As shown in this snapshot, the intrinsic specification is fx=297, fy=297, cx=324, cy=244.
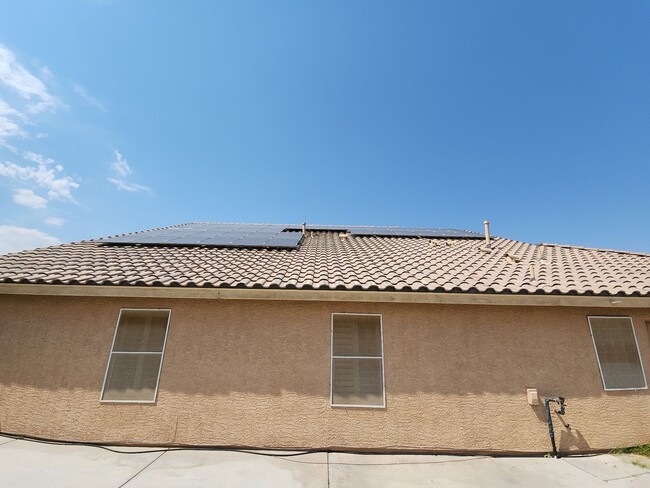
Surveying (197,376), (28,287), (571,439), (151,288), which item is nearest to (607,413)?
(571,439)

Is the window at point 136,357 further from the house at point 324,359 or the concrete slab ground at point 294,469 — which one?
the concrete slab ground at point 294,469

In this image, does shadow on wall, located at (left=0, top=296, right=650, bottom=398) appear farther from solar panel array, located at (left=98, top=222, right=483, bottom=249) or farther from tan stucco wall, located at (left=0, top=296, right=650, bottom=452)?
solar panel array, located at (left=98, top=222, right=483, bottom=249)

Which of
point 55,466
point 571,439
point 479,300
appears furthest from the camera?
point 479,300

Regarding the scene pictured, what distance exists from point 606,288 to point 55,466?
9.41m

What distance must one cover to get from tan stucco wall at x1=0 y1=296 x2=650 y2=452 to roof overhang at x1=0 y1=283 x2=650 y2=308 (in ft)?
0.82

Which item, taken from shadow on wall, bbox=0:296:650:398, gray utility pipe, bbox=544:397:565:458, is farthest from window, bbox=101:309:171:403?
gray utility pipe, bbox=544:397:565:458

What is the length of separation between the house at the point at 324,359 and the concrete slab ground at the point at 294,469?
28cm

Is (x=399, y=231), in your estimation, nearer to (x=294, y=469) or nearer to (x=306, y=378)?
(x=306, y=378)

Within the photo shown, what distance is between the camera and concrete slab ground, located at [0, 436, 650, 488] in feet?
12.9

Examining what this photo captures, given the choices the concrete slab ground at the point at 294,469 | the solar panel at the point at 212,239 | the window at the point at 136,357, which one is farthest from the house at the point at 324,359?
the solar panel at the point at 212,239

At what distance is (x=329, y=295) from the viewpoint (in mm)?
5434

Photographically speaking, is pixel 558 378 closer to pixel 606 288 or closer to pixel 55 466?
pixel 606 288

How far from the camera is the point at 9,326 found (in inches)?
221

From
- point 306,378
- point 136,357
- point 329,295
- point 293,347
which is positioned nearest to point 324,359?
point 306,378
